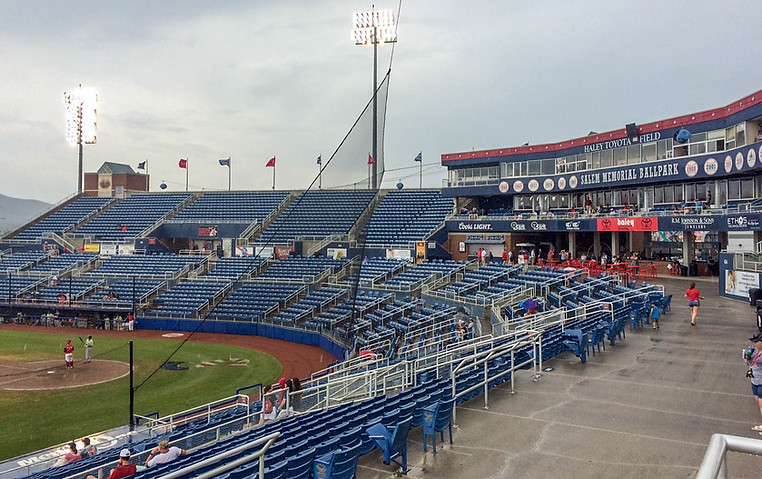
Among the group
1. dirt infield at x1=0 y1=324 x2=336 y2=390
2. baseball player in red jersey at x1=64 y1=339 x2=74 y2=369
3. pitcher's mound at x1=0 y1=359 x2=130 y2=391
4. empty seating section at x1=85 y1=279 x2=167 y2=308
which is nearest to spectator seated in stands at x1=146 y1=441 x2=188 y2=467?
dirt infield at x1=0 y1=324 x2=336 y2=390

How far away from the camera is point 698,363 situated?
526 inches

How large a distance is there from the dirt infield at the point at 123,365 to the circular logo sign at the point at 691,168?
23.5m

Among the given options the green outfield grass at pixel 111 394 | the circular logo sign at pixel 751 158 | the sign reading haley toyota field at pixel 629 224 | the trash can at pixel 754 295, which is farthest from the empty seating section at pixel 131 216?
the trash can at pixel 754 295

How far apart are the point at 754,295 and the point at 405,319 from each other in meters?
14.4

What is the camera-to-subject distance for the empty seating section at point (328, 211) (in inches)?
436

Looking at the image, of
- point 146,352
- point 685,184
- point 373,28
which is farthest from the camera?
point 373,28

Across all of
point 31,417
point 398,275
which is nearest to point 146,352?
point 31,417

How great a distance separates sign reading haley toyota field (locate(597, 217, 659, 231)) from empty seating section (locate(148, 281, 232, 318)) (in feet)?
82.2

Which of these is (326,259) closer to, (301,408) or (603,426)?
(301,408)

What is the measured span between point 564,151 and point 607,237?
720cm

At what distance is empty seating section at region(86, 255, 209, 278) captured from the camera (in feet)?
Result: 137

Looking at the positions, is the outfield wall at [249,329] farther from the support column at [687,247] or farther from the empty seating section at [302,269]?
the support column at [687,247]

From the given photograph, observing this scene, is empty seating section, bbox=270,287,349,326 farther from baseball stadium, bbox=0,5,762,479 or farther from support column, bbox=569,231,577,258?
support column, bbox=569,231,577,258

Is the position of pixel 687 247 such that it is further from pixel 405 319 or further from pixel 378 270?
pixel 405 319
